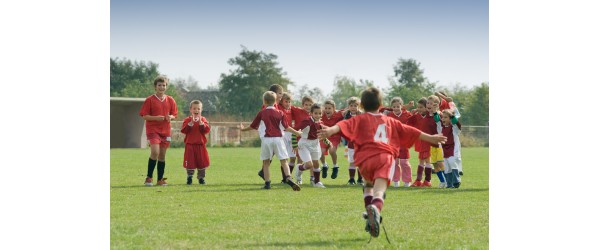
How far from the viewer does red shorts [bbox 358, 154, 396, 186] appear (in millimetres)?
6961

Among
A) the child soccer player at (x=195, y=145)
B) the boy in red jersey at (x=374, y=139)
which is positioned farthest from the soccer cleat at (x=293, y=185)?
the boy in red jersey at (x=374, y=139)

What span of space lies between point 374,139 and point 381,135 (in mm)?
80

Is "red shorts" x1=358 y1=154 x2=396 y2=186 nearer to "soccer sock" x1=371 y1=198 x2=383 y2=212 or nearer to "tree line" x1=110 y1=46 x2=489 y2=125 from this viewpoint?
"soccer sock" x1=371 y1=198 x2=383 y2=212

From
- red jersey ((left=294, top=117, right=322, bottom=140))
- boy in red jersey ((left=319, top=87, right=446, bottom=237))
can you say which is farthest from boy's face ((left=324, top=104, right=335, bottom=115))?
boy in red jersey ((left=319, top=87, right=446, bottom=237))

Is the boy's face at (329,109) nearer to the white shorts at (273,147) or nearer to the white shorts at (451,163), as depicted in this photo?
the white shorts at (273,147)

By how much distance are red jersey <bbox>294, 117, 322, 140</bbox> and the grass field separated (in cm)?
86

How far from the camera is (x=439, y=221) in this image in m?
8.15

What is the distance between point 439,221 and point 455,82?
6325 centimetres

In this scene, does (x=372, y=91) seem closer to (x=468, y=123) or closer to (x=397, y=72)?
(x=468, y=123)

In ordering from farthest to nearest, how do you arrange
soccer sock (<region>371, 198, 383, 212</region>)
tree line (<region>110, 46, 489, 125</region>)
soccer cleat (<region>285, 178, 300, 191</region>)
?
1. tree line (<region>110, 46, 489, 125</region>)
2. soccer cleat (<region>285, 178, 300, 191</region>)
3. soccer sock (<region>371, 198, 383, 212</region>)

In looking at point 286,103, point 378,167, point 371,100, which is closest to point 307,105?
point 286,103

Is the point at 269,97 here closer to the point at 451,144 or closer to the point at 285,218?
the point at 451,144

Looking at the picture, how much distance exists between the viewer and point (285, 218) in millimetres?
8312

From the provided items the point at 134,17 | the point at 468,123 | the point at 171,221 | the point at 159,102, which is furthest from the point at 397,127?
the point at 468,123
